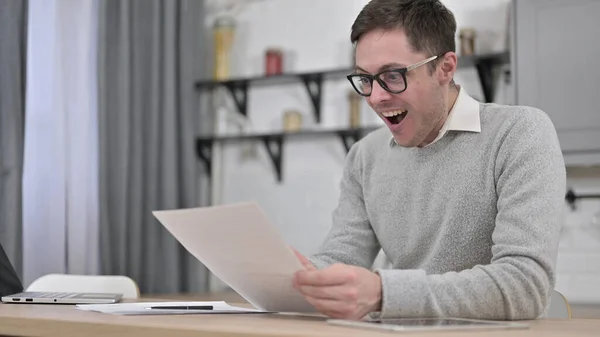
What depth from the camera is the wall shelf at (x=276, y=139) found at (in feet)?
11.2

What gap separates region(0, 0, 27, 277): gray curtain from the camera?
104 inches

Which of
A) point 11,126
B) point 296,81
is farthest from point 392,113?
point 296,81

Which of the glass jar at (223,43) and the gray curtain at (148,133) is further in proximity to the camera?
the glass jar at (223,43)

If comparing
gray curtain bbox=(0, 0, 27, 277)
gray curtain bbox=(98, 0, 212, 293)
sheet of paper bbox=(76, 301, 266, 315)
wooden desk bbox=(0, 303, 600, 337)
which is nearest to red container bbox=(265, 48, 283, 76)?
gray curtain bbox=(98, 0, 212, 293)

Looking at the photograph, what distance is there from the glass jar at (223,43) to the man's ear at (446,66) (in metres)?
2.36

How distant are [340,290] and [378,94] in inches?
21.6

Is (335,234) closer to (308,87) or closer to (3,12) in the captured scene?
(3,12)

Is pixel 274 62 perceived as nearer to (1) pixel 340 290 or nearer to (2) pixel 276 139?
(2) pixel 276 139

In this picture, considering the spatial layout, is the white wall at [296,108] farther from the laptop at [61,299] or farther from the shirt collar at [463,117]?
the laptop at [61,299]

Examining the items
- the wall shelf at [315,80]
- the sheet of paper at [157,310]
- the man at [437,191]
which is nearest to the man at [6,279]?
the sheet of paper at [157,310]

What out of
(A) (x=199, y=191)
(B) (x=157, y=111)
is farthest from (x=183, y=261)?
(B) (x=157, y=111)

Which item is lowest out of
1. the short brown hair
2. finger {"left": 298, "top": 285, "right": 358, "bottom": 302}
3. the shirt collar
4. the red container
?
finger {"left": 298, "top": 285, "right": 358, "bottom": 302}

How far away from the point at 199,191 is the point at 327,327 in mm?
2925

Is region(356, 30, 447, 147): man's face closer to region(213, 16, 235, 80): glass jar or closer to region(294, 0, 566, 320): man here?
region(294, 0, 566, 320): man
